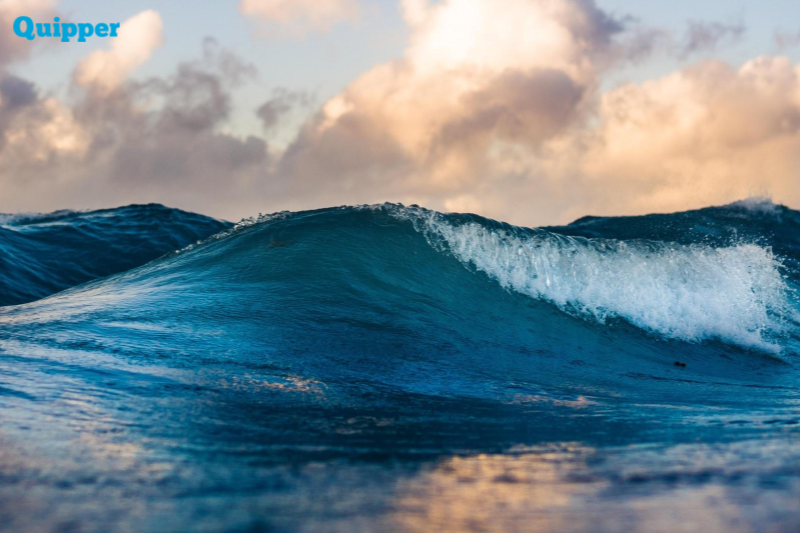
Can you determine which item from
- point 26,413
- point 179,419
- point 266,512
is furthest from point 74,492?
point 26,413

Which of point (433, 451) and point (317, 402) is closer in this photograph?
point (433, 451)

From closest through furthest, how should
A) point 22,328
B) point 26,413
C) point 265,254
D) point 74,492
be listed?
point 74,492
point 26,413
point 22,328
point 265,254

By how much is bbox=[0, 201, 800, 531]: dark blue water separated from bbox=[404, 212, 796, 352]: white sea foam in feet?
0.14

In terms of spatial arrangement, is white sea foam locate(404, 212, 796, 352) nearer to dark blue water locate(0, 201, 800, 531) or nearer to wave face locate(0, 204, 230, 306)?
dark blue water locate(0, 201, 800, 531)

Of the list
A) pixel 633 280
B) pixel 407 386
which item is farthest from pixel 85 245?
pixel 407 386

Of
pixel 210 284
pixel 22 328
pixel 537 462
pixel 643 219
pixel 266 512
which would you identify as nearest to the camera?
pixel 266 512

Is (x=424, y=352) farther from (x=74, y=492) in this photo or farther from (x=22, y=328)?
(x=74, y=492)

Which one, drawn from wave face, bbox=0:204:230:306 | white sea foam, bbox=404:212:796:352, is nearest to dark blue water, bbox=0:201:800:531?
white sea foam, bbox=404:212:796:352

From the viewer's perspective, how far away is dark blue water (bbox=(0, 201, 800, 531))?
95.0 inches

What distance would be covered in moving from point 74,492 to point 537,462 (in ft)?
5.82

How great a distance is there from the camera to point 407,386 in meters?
5.12

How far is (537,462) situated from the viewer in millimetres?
2998

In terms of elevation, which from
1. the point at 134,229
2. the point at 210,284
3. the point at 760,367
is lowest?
the point at 760,367

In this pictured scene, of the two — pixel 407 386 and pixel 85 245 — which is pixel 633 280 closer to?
pixel 407 386
